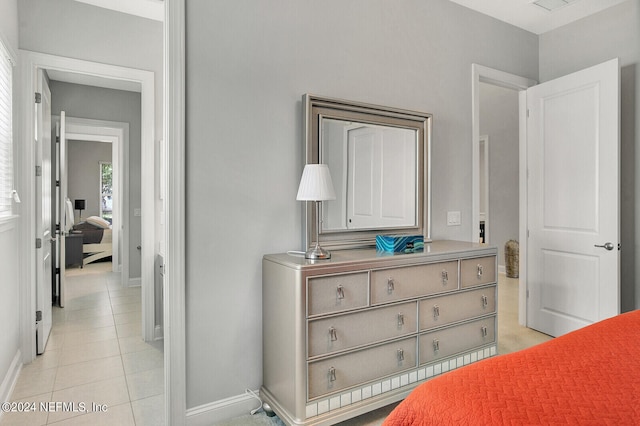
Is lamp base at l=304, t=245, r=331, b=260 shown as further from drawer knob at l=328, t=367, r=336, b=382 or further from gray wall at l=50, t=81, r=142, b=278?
gray wall at l=50, t=81, r=142, b=278

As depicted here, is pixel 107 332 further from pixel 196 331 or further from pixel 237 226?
pixel 237 226

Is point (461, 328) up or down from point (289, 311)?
down

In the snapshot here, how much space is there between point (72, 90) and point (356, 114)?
4302mm

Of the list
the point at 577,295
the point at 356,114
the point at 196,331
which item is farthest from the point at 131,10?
the point at 577,295

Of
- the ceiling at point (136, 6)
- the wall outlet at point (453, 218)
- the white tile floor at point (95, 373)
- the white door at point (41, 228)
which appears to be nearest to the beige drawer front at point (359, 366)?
the white tile floor at point (95, 373)

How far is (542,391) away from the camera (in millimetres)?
1026

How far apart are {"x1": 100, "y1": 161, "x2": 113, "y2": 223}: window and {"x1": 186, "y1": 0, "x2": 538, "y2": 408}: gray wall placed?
8770 millimetres

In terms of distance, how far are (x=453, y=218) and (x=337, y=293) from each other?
156cm

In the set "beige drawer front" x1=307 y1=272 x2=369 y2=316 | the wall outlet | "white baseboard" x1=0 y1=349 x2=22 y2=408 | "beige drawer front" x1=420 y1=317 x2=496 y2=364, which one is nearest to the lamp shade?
"beige drawer front" x1=307 y1=272 x2=369 y2=316

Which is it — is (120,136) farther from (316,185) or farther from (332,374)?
(332,374)

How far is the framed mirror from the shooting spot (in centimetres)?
236

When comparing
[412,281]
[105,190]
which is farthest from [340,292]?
[105,190]

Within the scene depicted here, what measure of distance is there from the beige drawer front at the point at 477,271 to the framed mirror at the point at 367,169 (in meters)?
0.43

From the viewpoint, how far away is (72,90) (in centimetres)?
494
